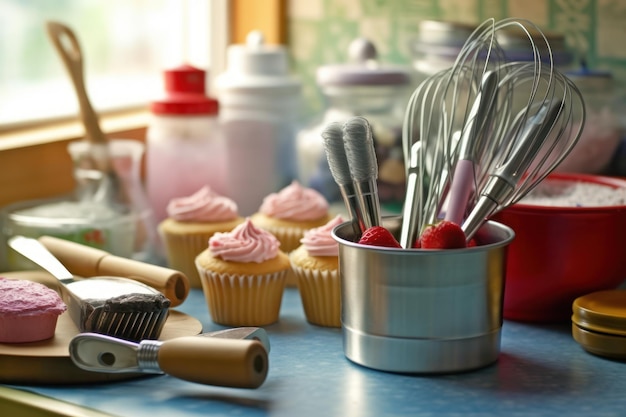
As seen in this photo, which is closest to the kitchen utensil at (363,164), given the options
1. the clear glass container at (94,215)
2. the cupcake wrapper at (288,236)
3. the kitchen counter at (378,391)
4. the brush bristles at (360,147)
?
the brush bristles at (360,147)

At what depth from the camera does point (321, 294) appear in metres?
0.84

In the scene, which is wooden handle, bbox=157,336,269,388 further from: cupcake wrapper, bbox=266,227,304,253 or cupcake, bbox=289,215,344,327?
cupcake wrapper, bbox=266,227,304,253

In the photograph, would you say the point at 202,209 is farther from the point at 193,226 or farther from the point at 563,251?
the point at 563,251

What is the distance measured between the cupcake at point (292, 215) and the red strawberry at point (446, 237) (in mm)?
286

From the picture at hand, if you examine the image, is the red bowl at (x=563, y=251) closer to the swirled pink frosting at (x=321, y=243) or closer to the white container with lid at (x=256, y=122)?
the swirled pink frosting at (x=321, y=243)

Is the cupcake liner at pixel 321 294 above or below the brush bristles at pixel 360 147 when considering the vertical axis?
below

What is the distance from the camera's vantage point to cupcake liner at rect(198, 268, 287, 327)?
84 cm

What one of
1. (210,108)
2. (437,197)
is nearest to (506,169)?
(437,197)

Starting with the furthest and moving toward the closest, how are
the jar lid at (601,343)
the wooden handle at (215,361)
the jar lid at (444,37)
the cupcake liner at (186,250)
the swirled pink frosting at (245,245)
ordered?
the jar lid at (444,37) → the cupcake liner at (186,250) → the swirled pink frosting at (245,245) → the jar lid at (601,343) → the wooden handle at (215,361)

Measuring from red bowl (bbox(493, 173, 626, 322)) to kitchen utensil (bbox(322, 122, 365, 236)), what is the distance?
0.49 ft

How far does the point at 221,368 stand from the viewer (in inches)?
25.0

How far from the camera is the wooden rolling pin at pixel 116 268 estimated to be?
0.83 metres

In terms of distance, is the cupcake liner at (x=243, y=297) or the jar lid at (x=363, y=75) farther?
the jar lid at (x=363, y=75)

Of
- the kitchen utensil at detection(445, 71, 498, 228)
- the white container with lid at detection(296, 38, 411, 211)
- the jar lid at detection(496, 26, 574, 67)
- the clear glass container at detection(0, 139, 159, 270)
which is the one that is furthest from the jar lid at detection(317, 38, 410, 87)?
the kitchen utensil at detection(445, 71, 498, 228)
